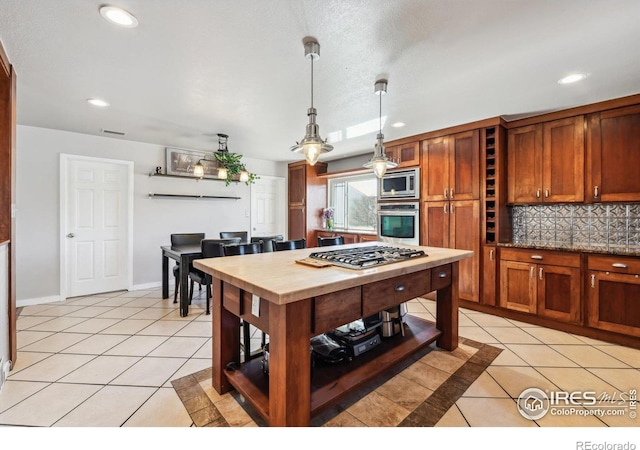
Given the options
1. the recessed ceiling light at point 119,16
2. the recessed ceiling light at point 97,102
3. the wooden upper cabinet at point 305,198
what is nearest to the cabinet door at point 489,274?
the wooden upper cabinet at point 305,198

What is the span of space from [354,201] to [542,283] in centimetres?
334

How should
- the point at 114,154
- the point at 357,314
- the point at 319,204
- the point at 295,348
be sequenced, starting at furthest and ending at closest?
the point at 319,204
the point at 114,154
the point at 357,314
the point at 295,348

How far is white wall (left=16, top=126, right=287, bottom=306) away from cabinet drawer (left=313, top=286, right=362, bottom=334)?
4150mm

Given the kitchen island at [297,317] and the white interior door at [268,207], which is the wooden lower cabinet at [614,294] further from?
the white interior door at [268,207]

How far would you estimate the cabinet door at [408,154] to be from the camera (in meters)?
4.05

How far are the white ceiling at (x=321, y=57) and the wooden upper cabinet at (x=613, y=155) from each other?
0.24 m

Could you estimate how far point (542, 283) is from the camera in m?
3.02

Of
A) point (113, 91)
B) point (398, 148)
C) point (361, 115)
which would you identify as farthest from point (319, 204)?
point (113, 91)

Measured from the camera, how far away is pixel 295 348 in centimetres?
132

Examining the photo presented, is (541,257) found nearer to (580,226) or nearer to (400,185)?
(580,226)

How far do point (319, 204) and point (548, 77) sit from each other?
13.4ft

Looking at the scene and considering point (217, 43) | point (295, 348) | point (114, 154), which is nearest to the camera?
point (295, 348)

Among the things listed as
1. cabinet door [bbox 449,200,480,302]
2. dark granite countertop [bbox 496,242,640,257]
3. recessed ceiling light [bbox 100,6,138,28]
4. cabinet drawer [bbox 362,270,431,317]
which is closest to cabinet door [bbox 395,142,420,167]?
cabinet door [bbox 449,200,480,302]

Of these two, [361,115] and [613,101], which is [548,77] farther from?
[361,115]
